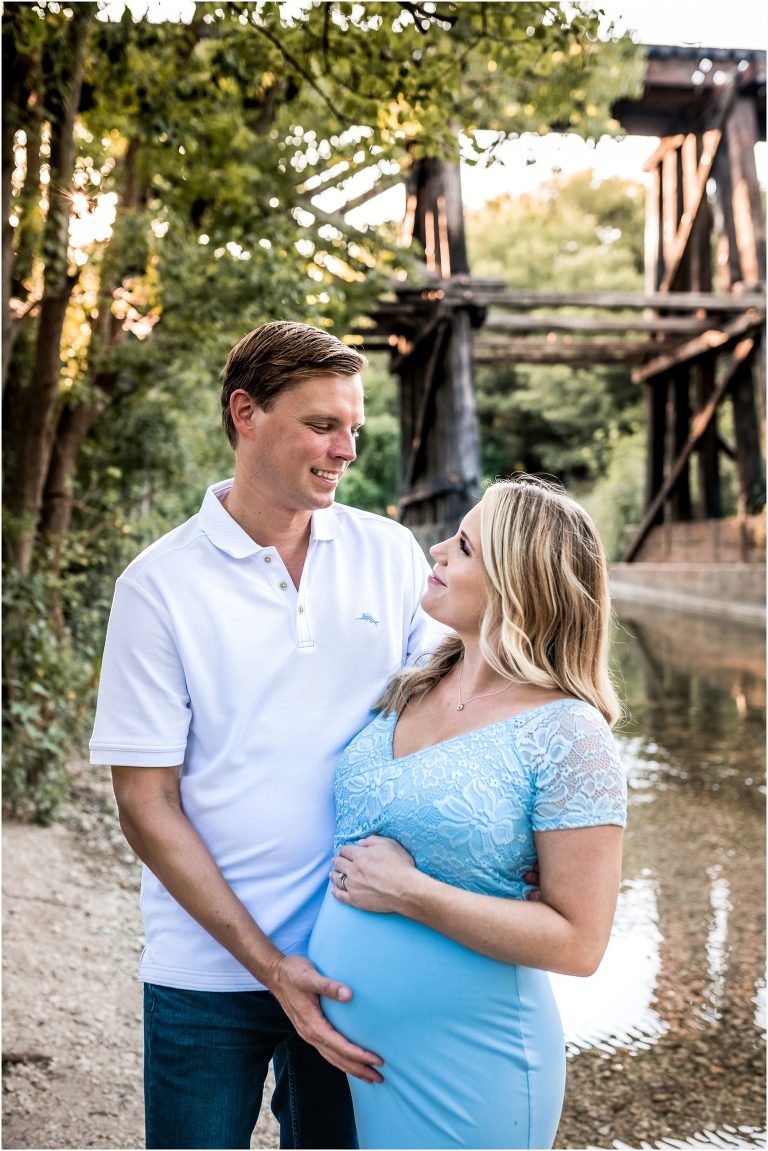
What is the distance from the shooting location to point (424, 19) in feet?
13.7

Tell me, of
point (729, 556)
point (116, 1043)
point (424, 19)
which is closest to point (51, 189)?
point (424, 19)

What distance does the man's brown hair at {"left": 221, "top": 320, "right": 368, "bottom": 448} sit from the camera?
206 cm

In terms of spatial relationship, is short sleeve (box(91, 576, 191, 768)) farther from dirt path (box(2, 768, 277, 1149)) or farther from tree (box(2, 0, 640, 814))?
tree (box(2, 0, 640, 814))

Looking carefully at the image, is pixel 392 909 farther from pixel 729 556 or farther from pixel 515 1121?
pixel 729 556

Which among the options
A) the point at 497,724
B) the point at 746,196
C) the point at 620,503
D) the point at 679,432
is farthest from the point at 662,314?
the point at 497,724

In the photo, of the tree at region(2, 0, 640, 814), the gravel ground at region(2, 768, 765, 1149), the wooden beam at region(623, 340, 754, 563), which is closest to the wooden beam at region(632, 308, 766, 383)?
the wooden beam at region(623, 340, 754, 563)

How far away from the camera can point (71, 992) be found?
14.9 ft

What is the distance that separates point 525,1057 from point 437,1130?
7.4 inches

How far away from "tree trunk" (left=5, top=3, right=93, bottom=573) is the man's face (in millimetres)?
3311

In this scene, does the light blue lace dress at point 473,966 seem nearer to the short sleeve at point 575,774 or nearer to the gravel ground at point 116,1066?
the short sleeve at point 575,774

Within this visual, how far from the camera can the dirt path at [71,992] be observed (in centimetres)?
362

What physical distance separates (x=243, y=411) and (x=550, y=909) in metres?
1.06

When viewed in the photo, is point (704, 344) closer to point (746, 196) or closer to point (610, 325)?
point (610, 325)

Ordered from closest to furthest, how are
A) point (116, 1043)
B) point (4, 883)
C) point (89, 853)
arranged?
1. point (116, 1043)
2. point (4, 883)
3. point (89, 853)
